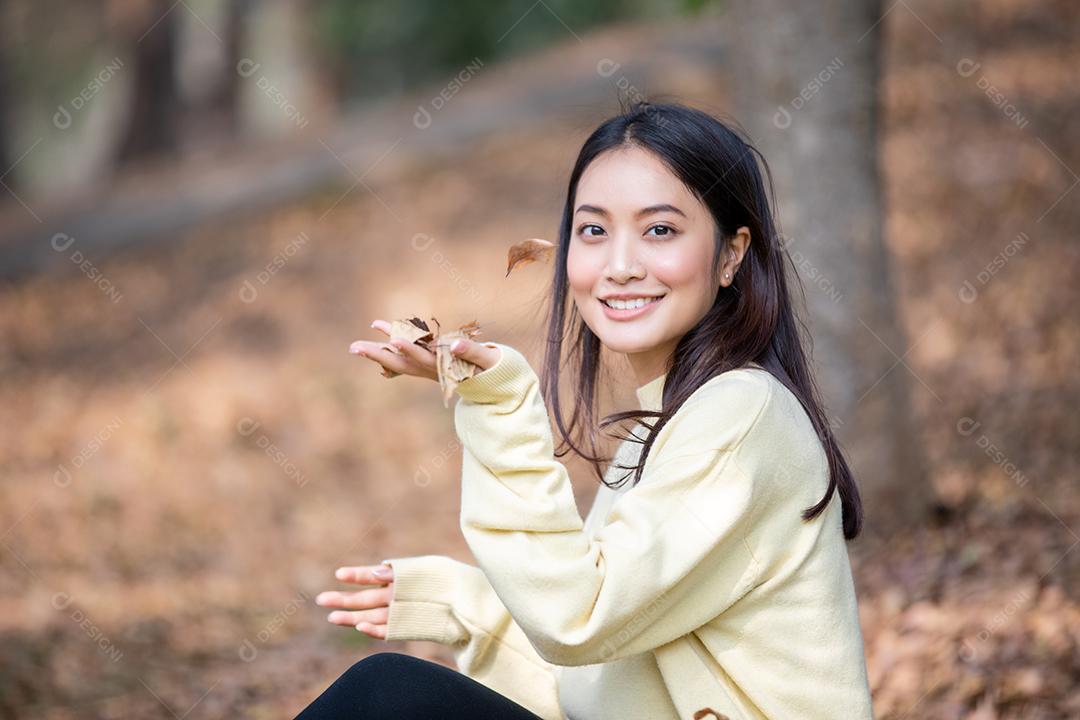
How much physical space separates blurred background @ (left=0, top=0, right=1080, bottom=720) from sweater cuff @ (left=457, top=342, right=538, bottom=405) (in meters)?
0.58

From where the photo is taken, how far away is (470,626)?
2287mm

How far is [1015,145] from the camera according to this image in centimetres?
787

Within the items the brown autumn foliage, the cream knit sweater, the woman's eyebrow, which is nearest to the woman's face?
the woman's eyebrow

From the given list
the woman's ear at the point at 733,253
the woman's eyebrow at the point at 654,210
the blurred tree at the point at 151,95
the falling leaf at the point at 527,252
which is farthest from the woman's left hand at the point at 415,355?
the blurred tree at the point at 151,95

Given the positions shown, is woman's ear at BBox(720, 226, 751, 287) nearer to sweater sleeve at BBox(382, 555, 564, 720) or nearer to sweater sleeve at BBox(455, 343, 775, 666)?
sweater sleeve at BBox(455, 343, 775, 666)

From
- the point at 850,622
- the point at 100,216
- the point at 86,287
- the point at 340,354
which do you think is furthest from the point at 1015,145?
the point at 100,216

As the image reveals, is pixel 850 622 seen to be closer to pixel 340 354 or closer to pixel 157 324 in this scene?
pixel 340 354

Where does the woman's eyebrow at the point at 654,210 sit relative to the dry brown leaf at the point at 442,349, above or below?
above

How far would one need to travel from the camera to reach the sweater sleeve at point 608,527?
176 cm

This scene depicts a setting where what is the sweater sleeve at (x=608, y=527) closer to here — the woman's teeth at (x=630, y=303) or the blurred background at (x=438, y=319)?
the woman's teeth at (x=630, y=303)

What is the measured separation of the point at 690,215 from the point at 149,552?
5.04 meters

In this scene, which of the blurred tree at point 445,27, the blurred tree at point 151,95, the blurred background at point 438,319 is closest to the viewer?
the blurred background at point 438,319

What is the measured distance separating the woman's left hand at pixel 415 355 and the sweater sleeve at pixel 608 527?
0.02 metres

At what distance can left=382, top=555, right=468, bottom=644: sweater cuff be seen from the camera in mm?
2227
